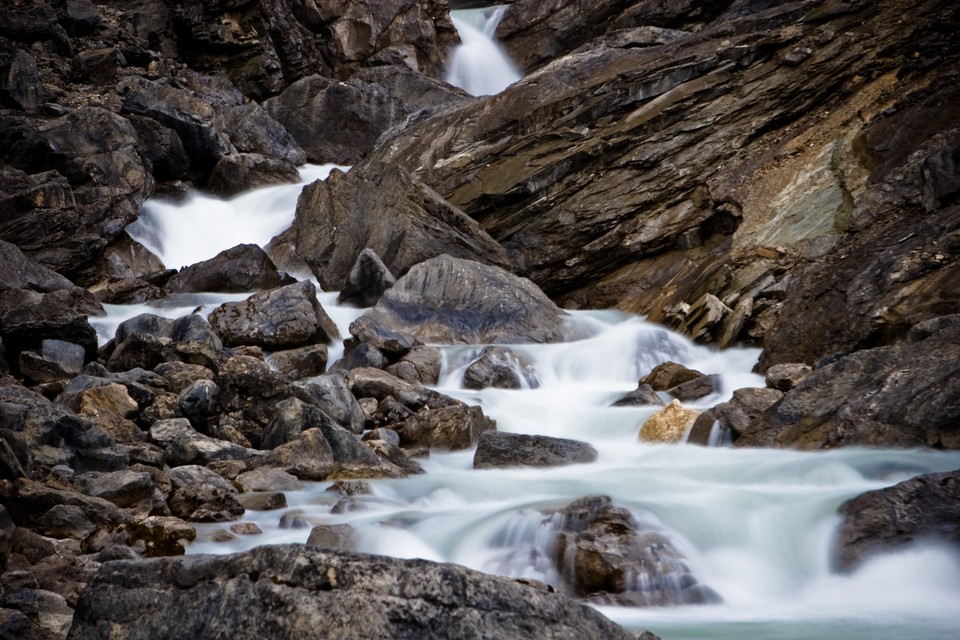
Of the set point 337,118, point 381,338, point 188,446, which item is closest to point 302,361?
point 381,338

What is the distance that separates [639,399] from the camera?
11641 mm

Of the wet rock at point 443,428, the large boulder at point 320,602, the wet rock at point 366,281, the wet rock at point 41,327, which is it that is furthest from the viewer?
the wet rock at point 366,281

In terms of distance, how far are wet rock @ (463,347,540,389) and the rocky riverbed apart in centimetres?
4

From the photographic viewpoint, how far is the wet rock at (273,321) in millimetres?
13477

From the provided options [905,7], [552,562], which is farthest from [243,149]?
[552,562]

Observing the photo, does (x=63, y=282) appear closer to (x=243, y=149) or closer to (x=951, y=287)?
(x=243, y=149)

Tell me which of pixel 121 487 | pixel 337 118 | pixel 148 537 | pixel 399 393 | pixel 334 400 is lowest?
pixel 148 537

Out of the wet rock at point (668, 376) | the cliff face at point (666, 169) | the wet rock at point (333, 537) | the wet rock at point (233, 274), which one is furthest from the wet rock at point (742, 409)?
the wet rock at point (233, 274)

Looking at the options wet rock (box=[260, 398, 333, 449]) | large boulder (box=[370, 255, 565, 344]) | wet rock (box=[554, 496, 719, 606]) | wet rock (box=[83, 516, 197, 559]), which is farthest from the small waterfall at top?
wet rock (box=[554, 496, 719, 606])

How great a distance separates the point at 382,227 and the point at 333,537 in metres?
11.7

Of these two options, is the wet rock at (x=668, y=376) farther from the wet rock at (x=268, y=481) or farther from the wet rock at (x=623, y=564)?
the wet rock at (x=623, y=564)

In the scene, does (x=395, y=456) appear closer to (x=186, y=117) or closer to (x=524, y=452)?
(x=524, y=452)

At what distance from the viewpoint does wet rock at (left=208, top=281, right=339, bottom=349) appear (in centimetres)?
1348

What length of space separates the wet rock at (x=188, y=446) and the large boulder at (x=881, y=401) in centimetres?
480
